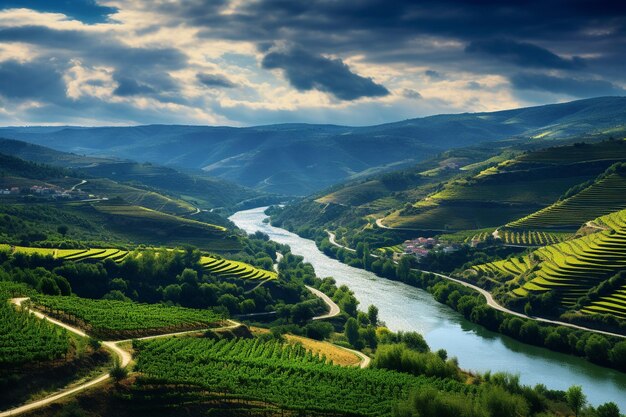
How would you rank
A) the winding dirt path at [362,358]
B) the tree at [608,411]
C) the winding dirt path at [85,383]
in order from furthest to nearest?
the winding dirt path at [362,358] → the tree at [608,411] → the winding dirt path at [85,383]

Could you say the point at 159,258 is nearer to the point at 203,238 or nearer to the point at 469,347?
the point at 203,238

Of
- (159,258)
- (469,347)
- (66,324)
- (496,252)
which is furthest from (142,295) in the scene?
(496,252)

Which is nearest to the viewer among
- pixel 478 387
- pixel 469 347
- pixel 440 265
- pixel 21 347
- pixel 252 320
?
pixel 21 347

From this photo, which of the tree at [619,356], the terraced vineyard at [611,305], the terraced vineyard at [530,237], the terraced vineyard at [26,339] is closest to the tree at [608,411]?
the tree at [619,356]

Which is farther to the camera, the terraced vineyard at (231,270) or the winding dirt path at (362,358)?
the terraced vineyard at (231,270)

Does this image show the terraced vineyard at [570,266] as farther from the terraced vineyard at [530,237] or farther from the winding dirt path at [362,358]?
the winding dirt path at [362,358]
